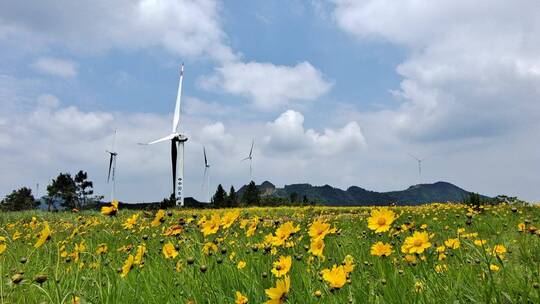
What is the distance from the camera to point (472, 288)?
264 cm

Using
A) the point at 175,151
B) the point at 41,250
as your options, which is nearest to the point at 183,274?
the point at 41,250

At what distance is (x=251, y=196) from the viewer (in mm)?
49969

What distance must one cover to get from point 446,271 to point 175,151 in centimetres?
4119

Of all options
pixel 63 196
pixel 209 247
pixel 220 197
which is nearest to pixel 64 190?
pixel 63 196

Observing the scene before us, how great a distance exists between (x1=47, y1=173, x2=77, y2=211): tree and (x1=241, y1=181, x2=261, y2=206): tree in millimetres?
38599

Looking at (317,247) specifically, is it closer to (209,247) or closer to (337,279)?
(337,279)

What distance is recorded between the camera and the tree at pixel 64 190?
248 feet

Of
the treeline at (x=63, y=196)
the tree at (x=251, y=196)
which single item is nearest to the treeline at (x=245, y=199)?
the tree at (x=251, y=196)

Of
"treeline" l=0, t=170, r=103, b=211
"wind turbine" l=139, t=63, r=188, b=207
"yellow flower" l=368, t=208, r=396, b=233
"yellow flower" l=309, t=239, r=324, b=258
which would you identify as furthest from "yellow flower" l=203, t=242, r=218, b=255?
"treeline" l=0, t=170, r=103, b=211

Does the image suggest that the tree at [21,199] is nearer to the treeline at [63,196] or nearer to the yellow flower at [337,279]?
the treeline at [63,196]

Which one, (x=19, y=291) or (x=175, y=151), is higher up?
(x=175, y=151)

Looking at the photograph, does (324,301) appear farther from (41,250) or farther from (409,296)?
(41,250)

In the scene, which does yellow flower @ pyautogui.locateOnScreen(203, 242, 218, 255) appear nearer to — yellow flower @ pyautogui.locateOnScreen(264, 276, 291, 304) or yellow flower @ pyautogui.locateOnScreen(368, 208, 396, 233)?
yellow flower @ pyautogui.locateOnScreen(368, 208, 396, 233)

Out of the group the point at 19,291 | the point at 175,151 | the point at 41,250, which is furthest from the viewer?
the point at 175,151
